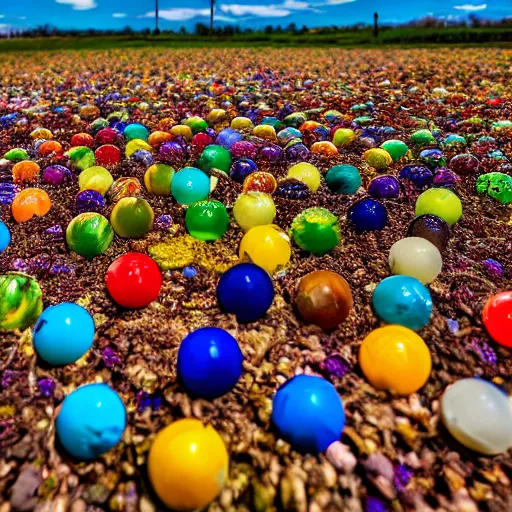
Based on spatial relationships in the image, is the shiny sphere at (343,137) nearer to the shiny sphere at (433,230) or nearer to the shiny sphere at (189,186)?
the shiny sphere at (189,186)

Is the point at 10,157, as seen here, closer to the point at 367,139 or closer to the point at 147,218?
the point at 147,218

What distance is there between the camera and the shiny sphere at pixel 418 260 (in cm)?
276

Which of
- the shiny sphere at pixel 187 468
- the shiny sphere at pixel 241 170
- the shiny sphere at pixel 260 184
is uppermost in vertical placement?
the shiny sphere at pixel 241 170

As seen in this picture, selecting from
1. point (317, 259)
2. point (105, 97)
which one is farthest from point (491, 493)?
point (105, 97)

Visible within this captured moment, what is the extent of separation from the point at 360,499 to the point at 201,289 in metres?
1.53

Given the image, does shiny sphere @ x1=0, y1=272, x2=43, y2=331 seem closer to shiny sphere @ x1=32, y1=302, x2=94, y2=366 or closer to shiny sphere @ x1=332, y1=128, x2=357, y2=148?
shiny sphere @ x1=32, y1=302, x2=94, y2=366

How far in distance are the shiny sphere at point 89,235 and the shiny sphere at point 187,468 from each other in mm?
1620

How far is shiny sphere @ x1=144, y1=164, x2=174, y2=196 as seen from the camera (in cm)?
388

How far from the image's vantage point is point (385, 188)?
3.85 metres

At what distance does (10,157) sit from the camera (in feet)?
16.6

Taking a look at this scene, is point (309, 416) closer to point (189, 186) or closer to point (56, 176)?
point (189, 186)

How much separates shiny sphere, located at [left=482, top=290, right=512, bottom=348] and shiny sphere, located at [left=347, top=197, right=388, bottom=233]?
42.1 inches

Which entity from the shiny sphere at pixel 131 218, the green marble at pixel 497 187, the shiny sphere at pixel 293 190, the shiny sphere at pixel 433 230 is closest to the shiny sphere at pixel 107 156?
the shiny sphere at pixel 131 218

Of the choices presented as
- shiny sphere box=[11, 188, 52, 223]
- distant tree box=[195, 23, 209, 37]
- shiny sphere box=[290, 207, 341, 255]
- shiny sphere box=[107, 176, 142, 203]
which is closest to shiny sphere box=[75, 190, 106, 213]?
shiny sphere box=[107, 176, 142, 203]
